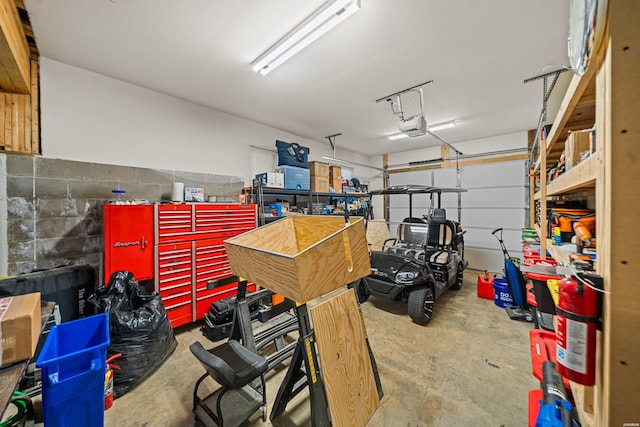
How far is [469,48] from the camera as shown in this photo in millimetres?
2352

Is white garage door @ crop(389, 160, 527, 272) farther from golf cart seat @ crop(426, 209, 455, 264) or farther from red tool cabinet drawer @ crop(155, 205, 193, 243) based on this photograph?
red tool cabinet drawer @ crop(155, 205, 193, 243)

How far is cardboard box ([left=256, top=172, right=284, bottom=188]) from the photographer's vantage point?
3.98 metres

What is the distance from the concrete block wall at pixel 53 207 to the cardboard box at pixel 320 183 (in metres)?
2.79

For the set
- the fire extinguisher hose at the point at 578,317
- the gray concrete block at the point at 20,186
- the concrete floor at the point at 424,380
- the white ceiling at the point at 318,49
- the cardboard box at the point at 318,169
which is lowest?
the concrete floor at the point at 424,380

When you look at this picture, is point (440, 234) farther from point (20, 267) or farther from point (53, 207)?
point (20, 267)

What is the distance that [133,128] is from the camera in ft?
9.95

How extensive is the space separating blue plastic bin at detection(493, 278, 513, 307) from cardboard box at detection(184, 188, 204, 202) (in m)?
4.55

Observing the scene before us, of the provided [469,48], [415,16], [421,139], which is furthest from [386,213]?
[415,16]

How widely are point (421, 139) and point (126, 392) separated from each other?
633 centimetres

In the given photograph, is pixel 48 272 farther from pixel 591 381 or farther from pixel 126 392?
pixel 591 381

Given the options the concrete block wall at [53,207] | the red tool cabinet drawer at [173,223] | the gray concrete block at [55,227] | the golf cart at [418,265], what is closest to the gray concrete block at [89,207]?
the concrete block wall at [53,207]

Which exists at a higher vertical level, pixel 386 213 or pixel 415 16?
pixel 415 16

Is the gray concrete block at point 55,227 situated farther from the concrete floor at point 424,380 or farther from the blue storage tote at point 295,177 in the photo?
the blue storage tote at point 295,177

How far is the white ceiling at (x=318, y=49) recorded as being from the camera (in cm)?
187
